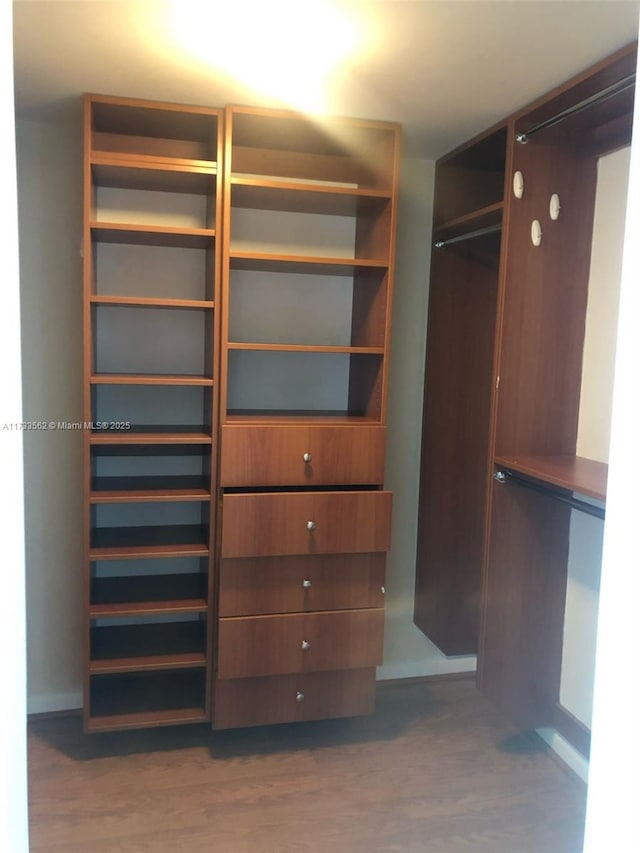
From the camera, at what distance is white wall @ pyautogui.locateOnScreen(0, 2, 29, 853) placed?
0.89 metres

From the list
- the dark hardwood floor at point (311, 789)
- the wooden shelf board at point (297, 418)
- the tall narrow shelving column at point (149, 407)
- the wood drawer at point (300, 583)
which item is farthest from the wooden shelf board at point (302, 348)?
the dark hardwood floor at point (311, 789)

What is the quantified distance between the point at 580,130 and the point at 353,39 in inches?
35.2

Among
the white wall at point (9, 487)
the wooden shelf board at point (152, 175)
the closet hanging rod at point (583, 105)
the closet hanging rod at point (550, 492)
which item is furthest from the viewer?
the wooden shelf board at point (152, 175)

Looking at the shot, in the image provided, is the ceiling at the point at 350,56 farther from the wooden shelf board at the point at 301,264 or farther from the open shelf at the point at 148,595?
the open shelf at the point at 148,595

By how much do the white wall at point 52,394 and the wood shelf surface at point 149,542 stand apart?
230 mm

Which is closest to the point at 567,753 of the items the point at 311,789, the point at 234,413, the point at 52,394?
the point at 311,789


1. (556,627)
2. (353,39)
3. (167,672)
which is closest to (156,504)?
(167,672)

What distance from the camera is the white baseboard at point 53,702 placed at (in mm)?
2633

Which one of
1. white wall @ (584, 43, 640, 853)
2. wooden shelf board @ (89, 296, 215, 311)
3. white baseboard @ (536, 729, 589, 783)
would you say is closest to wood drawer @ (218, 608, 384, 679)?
white baseboard @ (536, 729, 589, 783)

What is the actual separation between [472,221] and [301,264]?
67 centimetres

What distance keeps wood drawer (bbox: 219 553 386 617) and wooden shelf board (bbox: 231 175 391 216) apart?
121cm

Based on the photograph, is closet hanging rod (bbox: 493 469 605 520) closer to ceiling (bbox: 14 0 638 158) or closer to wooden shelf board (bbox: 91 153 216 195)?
ceiling (bbox: 14 0 638 158)

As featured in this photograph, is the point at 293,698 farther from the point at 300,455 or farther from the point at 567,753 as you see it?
the point at 567,753

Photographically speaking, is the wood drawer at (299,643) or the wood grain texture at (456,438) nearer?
the wood drawer at (299,643)
